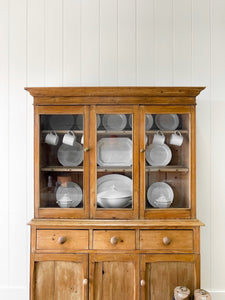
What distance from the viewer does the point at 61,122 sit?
Result: 1845 millimetres

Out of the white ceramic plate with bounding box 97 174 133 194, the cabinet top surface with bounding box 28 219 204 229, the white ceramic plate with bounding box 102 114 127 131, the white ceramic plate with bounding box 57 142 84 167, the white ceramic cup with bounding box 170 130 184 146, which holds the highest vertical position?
the white ceramic plate with bounding box 102 114 127 131

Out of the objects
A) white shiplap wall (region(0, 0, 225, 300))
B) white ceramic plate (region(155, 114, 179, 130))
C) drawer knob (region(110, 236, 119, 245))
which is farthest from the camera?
white shiplap wall (region(0, 0, 225, 300))

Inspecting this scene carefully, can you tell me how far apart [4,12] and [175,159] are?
1.93 meters

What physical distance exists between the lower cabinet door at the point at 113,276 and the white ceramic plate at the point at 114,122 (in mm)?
899

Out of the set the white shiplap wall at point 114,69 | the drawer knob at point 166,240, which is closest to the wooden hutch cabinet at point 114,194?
the drawer knob at point 166,240

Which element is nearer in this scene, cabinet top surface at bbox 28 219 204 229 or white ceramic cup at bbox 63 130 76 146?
cabinet top surface at bbox 28 219 204 229

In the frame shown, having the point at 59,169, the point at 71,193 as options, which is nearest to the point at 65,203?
the point at 71,193

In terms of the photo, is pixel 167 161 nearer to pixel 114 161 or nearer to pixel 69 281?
pixel 114 161

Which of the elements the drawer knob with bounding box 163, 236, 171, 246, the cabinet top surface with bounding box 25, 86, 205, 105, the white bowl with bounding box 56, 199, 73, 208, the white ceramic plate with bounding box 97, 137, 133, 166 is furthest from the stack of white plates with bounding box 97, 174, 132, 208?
the cabinet top surface with bounding box 25, 86, 205, 105

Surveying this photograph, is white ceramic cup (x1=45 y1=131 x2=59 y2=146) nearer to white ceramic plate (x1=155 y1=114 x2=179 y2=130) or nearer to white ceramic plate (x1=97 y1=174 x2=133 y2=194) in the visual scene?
white ceramic plate (x1=97 y1=174 x2=133 y2=194)

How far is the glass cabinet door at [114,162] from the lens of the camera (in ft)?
5.95

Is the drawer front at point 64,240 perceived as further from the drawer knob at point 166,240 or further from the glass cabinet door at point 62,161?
the drawer knob at point 166,240

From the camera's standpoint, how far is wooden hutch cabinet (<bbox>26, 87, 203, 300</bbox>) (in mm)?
1758

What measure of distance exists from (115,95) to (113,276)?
1262mm
